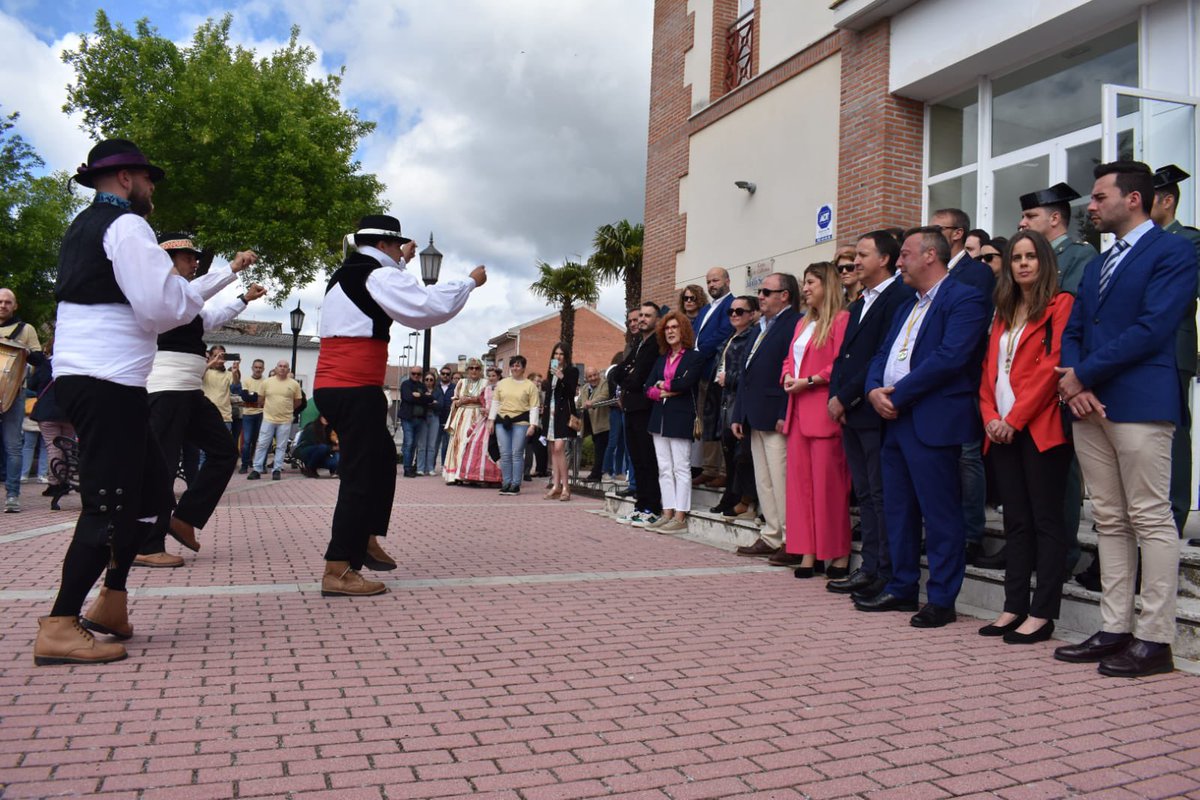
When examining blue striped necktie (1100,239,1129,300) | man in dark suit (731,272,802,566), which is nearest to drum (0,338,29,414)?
man in dark suit (731,272,802,566)

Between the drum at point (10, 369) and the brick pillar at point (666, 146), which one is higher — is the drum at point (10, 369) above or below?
below

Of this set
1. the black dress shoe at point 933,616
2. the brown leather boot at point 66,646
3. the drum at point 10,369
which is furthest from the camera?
the drum at point 10,369

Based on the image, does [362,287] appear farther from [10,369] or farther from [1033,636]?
[10,369]

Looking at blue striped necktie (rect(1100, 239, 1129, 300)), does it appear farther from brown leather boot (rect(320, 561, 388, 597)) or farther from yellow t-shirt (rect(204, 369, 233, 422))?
yellow t-shirt (rect(204, 369, 233, 422))

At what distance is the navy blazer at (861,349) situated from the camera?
5.73 metres

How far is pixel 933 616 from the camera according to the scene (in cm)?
501

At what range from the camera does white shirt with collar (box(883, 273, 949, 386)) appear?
5387 mm

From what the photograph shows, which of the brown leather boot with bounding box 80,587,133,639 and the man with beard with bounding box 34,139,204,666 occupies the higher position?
the man with beard with bounding box 34,139,204,666

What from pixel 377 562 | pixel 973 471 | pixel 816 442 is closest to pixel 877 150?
pixel 816 442

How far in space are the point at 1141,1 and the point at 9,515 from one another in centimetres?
1202

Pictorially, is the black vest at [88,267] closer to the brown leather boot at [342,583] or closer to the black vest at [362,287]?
the black vest at [362,287]

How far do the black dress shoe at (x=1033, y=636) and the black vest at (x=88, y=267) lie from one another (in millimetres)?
A: 4658

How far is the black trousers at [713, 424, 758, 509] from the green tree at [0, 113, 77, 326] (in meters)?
35.5

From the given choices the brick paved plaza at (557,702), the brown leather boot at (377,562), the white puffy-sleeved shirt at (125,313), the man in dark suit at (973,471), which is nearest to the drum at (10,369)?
the brick paved plaza at (557,702)
